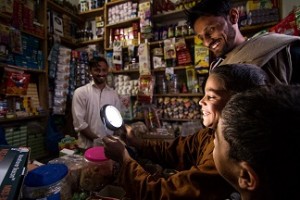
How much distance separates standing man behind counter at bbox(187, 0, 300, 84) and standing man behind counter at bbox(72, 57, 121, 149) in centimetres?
136

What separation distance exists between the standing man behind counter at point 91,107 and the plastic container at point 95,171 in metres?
1.34

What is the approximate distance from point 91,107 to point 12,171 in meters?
1.79

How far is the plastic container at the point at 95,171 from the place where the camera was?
94 centimetres

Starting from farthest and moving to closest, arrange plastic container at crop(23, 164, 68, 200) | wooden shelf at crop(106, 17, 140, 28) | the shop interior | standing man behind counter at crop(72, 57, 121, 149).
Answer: wooden shelf at crop(106, 17, 140, 28)
the shop interior
standing man behind counter at crop(72, 57, 121, 149)
plastic container at crop(23, 164, 68, 200)

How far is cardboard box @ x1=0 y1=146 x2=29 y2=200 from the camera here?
0.55 m

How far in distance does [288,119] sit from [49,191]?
683 mm

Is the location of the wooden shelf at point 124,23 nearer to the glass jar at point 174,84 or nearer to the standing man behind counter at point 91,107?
the glass jar at point 174,84

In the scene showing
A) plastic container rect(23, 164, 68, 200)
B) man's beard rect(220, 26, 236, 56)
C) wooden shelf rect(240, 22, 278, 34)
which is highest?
wooden shelf rect(240, 22, 278, 34)

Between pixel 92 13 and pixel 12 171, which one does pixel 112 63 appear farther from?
pixel 12 171

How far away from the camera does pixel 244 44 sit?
1.06 meters

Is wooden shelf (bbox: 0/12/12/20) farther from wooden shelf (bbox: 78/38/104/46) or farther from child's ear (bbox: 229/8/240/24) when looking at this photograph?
child's ear (bbox: 229/8/240/24)

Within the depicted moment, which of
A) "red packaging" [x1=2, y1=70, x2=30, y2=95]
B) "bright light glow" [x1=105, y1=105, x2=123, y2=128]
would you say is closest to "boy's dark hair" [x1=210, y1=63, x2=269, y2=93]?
"bright light glow" [x1=105, y1=105, x2=123, y2=128]

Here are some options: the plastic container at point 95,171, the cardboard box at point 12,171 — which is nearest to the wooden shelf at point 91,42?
the plastic container at point 95,171

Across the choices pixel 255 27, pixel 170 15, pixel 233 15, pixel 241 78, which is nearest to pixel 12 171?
pixel 241 78
